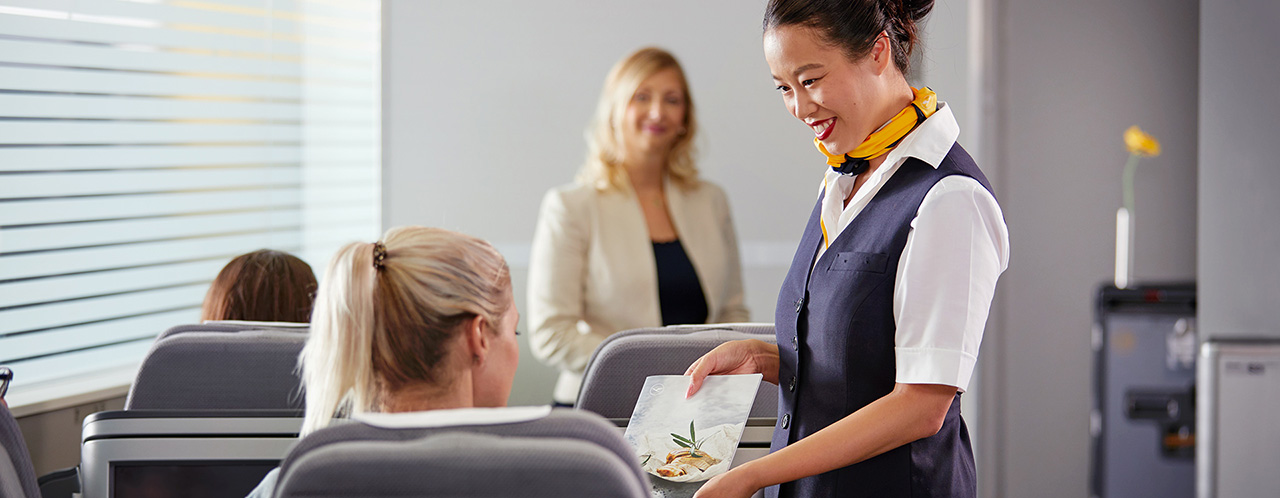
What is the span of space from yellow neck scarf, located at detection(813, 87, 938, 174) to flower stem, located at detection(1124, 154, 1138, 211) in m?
2.83

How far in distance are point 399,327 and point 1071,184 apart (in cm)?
334

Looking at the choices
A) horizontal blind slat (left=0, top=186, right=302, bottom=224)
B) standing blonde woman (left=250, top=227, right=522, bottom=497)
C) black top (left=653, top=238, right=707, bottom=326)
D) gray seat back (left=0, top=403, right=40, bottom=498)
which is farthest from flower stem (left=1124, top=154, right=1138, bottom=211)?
gray seat back (left=0, top=403, right=40, bottom=498)

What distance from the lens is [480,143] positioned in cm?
307

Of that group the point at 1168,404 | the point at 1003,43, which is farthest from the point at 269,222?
the point at 1168,404

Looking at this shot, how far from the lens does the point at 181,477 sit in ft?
4.99

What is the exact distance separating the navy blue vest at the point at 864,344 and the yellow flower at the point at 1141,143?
2745mm

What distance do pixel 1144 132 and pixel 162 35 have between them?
344 cm

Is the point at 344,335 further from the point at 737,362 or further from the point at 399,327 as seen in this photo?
the point at 737,362

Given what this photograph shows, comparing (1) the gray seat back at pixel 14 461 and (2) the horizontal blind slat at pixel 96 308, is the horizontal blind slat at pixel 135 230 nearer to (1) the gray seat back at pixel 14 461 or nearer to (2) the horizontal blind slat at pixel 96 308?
(2) the horizontal blind slat at pixel 96 308

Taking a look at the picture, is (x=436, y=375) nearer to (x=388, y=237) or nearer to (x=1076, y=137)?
(x=388, y=237)

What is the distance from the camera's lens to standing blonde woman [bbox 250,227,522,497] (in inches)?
46.7

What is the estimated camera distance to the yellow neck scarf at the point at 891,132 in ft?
A: 4.37

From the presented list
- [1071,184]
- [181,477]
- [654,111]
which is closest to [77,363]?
[181,477]

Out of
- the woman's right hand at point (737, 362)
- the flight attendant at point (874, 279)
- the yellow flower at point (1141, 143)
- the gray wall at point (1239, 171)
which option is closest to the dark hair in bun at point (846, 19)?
the flight attendant at point (874, 279)
